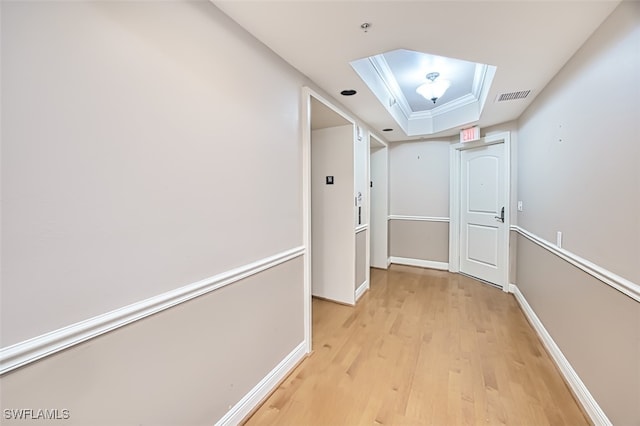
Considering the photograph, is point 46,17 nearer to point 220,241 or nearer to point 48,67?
point 48,67

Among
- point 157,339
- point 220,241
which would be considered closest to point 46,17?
point 220,241

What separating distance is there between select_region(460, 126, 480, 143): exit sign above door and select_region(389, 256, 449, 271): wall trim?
2031 mm

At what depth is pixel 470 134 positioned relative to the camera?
3848mm

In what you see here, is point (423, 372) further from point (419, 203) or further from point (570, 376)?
point (419, 203)

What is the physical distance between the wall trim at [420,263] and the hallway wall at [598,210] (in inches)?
87.2

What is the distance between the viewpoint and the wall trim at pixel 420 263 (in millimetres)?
4652

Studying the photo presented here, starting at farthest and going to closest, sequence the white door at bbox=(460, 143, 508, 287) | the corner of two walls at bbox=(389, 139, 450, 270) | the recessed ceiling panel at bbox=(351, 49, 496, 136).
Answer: the corner of two walls at bbox=(389, 139, 450, 270) < the white door at bbox=(460, 143, 508, 287) < the recessed ceiling panel at bbox=(351, 49, 496, 136)

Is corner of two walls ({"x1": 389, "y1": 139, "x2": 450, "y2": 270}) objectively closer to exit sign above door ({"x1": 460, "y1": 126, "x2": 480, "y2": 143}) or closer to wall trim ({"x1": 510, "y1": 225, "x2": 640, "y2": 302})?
exit sign above door ({"x1": 460, "y1": 126, "x2": 480, "y2": 143})

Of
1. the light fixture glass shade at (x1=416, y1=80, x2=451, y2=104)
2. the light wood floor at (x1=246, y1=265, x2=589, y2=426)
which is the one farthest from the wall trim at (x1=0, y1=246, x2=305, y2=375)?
the light fixture glass shade at (x1=416, y1=80, x2=451, y2=104)

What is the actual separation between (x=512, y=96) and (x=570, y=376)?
7.69 ft

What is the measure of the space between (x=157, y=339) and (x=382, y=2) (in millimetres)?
1828

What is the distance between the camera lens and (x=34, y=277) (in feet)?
2.65

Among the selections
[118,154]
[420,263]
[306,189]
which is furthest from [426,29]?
[420,263]

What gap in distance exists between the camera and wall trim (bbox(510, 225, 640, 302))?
4.17 feet
